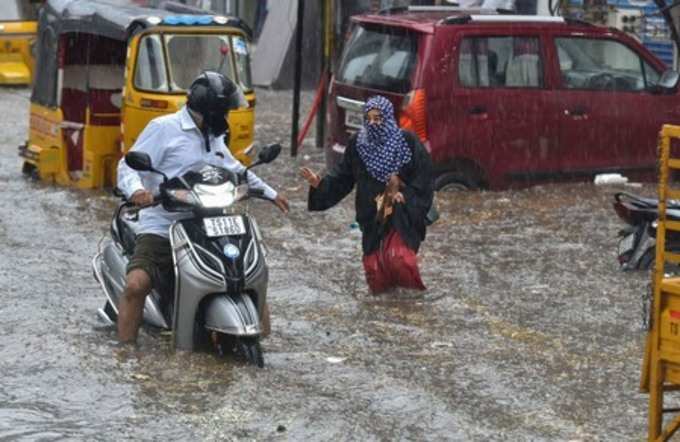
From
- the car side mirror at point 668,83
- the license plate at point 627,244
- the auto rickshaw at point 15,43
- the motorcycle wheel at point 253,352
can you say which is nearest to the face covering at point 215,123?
the motorcycle wheel at point 253,352

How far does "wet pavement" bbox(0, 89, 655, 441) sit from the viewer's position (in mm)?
7828

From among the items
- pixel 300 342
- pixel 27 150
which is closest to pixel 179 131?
pixel 300 342

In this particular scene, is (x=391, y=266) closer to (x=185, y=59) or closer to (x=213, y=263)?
(x=213, y=263)

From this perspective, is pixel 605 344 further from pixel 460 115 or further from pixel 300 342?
pixel 460 115

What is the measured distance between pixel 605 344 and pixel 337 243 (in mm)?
4165

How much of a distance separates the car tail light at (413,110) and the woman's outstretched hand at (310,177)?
3.68 metres

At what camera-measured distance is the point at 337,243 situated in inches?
533

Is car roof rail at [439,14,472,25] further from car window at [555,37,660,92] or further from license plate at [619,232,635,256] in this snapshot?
license plate at [619,232,635,256]

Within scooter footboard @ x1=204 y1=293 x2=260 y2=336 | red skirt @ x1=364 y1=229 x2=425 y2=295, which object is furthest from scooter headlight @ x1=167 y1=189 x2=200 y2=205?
red skirt @ x1=364 y1=229 x2=425 y2=295

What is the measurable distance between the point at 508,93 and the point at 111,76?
174 inches

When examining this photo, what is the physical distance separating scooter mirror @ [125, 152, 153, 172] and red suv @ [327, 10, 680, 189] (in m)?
5.99

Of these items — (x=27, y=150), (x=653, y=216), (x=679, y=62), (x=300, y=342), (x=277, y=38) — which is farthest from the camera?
(x=277, y=38)

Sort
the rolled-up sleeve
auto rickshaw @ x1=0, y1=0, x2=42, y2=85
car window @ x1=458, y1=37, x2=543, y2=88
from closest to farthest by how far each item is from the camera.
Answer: the rolled-up sleeve < car window @ x1=458, y1=37, x2=543, y2=88 < auto rickshaw @ x1=0, y1=0, x2=42, y2=85

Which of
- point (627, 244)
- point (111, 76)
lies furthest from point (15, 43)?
point (627, 244)
